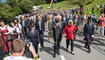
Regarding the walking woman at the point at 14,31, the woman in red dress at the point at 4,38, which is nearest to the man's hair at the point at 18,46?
the woman in red dress at the point at 4,38

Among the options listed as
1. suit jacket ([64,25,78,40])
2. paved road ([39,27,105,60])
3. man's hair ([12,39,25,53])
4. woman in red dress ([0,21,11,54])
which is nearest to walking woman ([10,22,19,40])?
woman in red dress ([0,21,11,54])

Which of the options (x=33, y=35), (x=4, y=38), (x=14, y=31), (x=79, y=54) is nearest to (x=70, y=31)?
(x=79, y=54)

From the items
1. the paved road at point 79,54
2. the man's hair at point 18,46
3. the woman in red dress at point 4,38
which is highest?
the man's hair at point 18,46

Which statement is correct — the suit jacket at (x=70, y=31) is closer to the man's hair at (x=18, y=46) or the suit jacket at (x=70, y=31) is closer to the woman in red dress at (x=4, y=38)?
the woman in red dress at (x=4, y=38)

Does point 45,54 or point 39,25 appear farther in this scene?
point 39,25

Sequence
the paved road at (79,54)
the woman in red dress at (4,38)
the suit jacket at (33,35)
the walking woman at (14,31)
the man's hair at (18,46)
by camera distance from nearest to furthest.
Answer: the man's hair at (18,46)
the suit jacket at (33,35)
the woman in red dress at (4,38)
the walking woman at (14,31)
the paved road at (79,54)

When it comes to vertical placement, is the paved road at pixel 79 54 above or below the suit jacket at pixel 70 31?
below

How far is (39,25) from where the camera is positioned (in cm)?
920

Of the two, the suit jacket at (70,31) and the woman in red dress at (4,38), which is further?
the suit jacket at (70,31)

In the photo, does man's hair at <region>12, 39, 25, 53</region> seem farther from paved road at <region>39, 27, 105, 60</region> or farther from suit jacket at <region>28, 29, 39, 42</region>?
paved road at <region>39, 27, 105, 60</region>

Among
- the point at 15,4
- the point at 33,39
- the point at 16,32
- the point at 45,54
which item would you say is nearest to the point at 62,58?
the point at 45,54

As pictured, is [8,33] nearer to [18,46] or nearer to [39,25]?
[39,25]

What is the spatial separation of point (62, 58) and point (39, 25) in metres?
2.54

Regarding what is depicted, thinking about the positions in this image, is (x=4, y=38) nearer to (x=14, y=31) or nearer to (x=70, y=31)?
(x=14, y=31)
